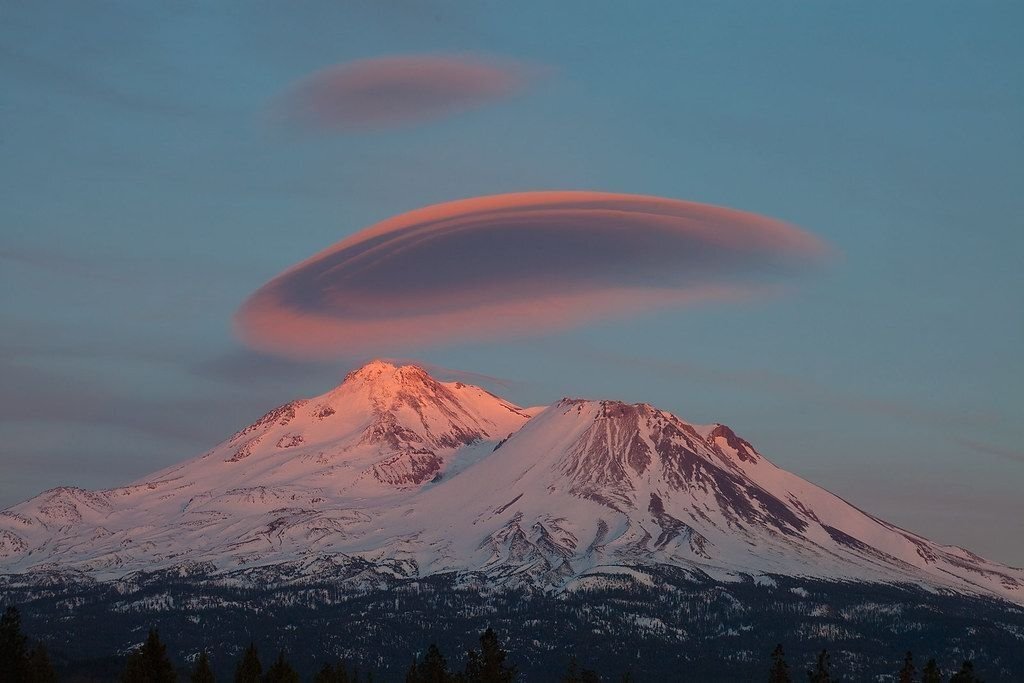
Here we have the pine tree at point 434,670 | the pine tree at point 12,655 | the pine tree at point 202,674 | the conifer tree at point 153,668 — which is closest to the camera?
the pine tree at point 12,655

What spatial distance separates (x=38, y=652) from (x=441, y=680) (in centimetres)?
3996

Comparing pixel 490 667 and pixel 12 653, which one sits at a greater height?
pixel 490 667

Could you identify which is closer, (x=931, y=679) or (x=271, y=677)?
(x=931, y=679)

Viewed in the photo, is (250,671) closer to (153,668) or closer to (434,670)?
(434,670)

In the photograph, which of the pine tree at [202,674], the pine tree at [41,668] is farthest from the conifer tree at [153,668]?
the pine tree at [41,668]

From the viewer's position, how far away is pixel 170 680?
134 meters

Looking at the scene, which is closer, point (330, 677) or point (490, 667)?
point (490, 667)

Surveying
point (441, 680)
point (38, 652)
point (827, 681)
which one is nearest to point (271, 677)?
point (441, 680)

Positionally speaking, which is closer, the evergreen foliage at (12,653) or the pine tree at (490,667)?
the evergreen foliage at (12,653)

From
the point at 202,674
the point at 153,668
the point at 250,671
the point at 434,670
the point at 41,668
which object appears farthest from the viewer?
the point at 41,668

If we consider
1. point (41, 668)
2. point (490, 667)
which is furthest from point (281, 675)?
point (41, 668)

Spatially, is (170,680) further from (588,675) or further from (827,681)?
(588,675)

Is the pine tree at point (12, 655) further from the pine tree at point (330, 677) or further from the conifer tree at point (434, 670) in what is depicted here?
the pine tree at point (330, 677)

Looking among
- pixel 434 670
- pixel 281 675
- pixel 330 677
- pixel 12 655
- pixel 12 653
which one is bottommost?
pixel 281 675
